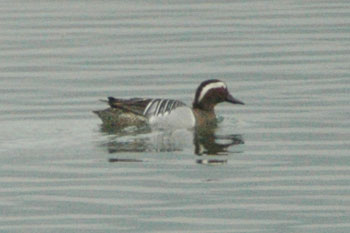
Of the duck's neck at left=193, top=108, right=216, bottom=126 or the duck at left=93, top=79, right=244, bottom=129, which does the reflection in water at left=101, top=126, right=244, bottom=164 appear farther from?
the duck's neck at left=193, top=108, right=216, bottom=126

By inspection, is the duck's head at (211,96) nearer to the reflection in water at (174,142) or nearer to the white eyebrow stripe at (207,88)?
the white eyebrow stripe at (207,88)

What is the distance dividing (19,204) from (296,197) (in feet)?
8.91

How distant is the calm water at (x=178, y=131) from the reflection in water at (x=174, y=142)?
31 millimetres

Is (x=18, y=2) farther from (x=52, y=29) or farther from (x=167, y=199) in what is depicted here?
(x=167, y=199)

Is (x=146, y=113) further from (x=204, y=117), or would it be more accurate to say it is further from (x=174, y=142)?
(x=174, y=142)

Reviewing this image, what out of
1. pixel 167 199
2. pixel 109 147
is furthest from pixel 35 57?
pixel 167 199

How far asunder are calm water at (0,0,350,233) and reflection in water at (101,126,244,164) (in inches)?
1.2

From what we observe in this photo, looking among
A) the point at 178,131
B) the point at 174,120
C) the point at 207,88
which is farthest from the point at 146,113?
the point at 207,88

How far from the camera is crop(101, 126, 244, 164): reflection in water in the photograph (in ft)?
60.6

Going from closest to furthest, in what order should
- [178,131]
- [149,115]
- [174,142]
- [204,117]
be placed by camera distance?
[174,142], [178,131], [149,115], [204,117]

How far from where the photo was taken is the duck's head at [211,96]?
22578 millimetres

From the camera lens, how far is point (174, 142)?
19.7 metres

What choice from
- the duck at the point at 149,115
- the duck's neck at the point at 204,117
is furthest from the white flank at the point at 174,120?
the duck's neck at the point at 204,117

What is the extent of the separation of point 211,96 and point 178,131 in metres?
1.57
